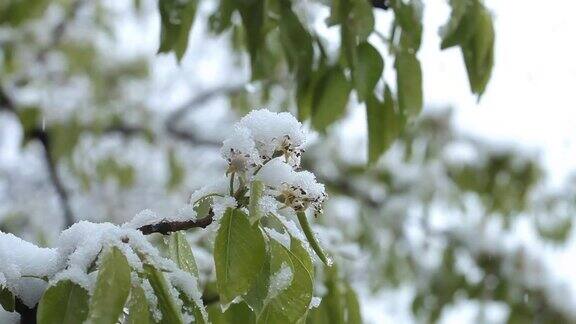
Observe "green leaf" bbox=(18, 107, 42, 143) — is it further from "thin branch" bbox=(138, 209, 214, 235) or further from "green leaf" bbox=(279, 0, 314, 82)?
"thin branch" bbox=(138, 209, 214, 235)

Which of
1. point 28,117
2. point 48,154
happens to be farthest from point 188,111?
point 28,117

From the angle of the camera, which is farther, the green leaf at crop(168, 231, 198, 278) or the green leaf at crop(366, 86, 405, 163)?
the green leaf at crop(366, 86, 405, 163)

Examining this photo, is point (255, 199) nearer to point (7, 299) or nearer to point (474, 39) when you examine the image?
point (7, 299)

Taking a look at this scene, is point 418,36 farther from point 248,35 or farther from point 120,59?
point 120,59

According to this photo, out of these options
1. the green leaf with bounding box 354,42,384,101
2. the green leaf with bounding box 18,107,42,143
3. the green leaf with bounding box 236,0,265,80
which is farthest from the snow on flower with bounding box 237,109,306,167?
the green leaf with bounding box 18,107,42,143

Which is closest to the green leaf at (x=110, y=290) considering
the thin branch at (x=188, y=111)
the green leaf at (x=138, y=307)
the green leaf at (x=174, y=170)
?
the green leaf at (x=138, y=307)

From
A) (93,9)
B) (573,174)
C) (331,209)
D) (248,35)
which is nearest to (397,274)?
(331,209)
